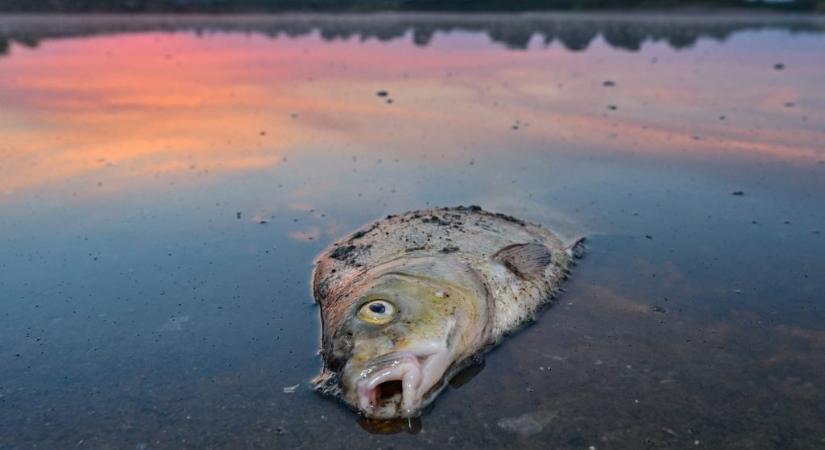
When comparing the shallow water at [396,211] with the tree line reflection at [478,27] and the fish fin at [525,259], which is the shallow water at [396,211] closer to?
the fish fin at [525,259]

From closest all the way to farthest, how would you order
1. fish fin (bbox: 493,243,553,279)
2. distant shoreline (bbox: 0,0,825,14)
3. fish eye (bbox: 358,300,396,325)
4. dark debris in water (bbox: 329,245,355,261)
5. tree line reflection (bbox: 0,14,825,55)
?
1. fish eye (bbox: 358,300,396,325)
2. fish fin (bbox: 493,243,553,279)
3. dark debris in water (bbox: 329,245,355,261)
4. tree line reflection (bbox: 0,14,825,55)
5. distant shoreline (bbox: 0,0,825,14)

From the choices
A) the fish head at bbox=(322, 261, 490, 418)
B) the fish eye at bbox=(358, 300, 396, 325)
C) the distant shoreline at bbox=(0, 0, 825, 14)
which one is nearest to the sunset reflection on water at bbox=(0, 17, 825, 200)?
the fish head at bbox=(322, 261, 490, 418)

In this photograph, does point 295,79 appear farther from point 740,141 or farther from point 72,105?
point 740,141

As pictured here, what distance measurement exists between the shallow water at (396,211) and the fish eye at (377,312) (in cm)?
53

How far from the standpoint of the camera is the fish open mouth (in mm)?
3631

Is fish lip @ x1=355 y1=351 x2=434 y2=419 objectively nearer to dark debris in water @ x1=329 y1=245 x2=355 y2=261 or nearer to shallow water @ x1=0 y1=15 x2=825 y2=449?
shallow water @ x1=0 y1=15 x2=825 y2=449

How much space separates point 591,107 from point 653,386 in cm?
846

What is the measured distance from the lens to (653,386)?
393 cm

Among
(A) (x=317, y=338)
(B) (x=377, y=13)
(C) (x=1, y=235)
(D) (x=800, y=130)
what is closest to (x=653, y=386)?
(A) (x=317, y=338)

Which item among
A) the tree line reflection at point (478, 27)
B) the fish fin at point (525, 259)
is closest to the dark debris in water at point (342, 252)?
the fish fin at point (525, 259)

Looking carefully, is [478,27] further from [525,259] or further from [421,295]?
[421,295]

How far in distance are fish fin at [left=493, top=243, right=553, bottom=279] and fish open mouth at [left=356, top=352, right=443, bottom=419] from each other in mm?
1709

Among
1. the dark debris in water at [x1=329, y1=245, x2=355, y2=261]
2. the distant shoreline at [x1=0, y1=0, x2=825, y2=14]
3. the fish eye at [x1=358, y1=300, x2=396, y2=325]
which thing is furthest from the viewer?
the distant shoreline at [x1=0, y1=0, x2=825, y2=14]

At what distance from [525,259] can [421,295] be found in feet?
4.39
